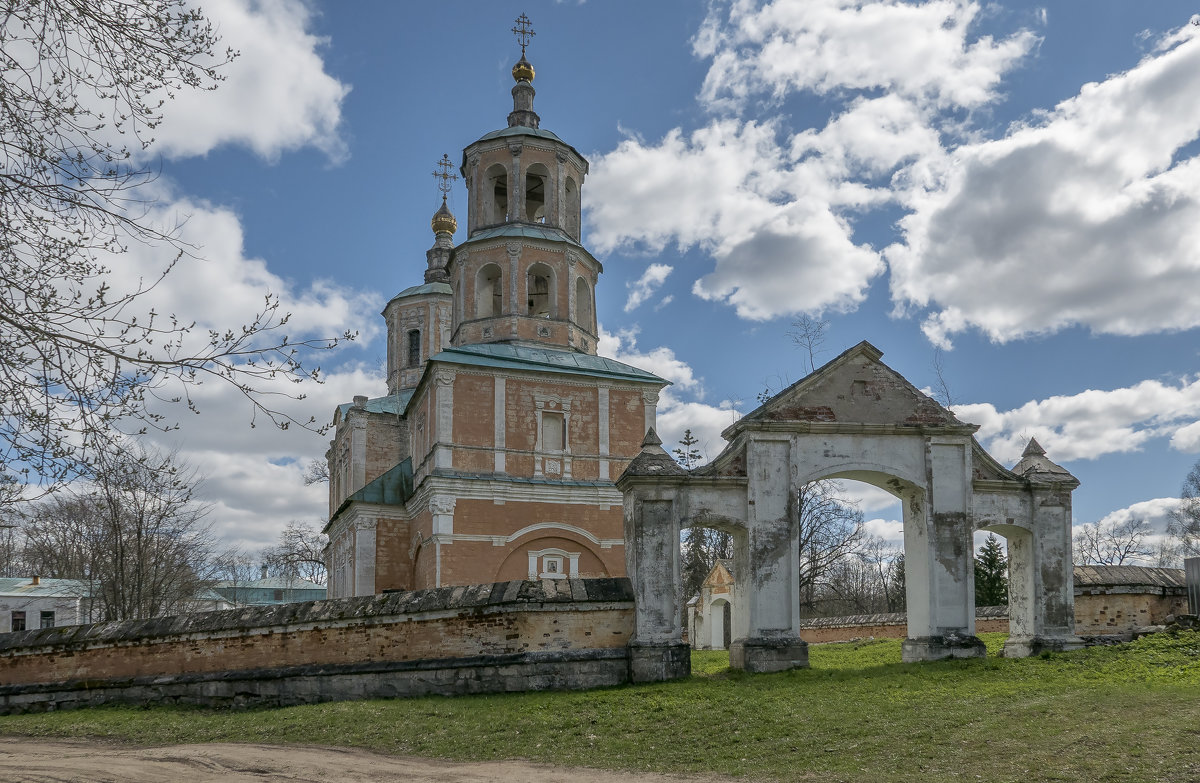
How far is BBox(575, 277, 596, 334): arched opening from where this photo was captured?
27.6 meters

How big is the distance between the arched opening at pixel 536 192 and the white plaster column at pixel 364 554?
9505 millimetres

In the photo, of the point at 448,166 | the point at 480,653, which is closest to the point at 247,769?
the point at 480,653

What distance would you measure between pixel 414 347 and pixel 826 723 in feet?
97.7

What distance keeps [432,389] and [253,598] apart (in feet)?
166

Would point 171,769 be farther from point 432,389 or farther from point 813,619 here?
point 813,619

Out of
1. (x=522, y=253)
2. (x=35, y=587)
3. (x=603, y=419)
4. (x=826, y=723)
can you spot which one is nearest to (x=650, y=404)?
(x=603, y=419)

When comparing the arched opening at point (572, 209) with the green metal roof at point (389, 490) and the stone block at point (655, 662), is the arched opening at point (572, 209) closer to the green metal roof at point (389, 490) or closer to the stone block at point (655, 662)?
the green metal roof at point (389, 490)

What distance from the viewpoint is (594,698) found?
37.5 feet

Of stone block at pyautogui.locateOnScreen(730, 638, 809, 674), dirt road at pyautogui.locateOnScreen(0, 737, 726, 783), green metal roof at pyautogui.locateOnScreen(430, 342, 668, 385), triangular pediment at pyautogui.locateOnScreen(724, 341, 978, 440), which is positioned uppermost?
green metal roof at pyautogui.locateOnScreen(430, 342, 668, 385)

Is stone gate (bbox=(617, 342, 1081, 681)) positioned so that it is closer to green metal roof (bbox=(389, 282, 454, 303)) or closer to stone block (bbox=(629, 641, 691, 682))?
stone block (bbox=(629, 641, 691, 682))

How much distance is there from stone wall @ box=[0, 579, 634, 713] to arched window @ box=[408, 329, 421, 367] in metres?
23.8

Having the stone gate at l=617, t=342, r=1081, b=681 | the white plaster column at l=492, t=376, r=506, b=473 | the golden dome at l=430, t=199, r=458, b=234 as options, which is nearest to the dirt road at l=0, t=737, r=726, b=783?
the stone gate at l=617, t=342, r=1081, b=681

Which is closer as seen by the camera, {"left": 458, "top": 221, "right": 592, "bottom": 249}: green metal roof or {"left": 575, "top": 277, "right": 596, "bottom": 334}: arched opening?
{"left": 458, "top": 221, "right": 592, "bottom": 249}: green metal roof

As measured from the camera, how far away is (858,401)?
559 inches
